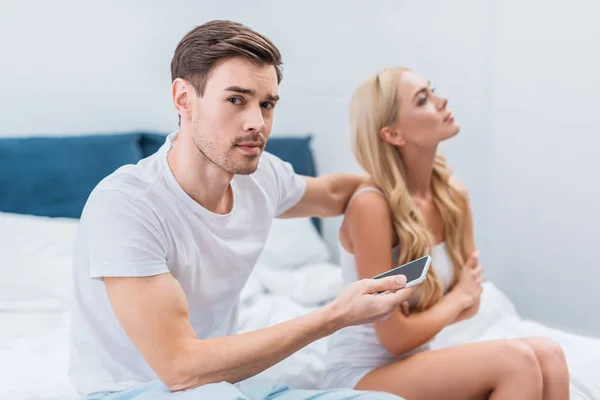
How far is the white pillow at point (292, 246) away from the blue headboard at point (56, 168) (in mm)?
614

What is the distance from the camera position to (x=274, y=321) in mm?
2258

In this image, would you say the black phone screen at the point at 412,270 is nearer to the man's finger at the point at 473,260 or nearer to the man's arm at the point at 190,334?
the man's arm at the point at 190,334

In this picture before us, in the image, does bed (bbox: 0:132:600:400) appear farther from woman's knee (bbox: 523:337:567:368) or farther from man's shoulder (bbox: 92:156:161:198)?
man's shoulder (bbox: 92:156:161:198)

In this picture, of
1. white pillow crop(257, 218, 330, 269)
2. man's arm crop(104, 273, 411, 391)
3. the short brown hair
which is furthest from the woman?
white pillow crop(257, 218, 330, 269)

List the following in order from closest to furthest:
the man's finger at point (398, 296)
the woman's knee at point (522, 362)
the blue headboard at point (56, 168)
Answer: the man's finger at point (398, 296) → the woman's knee at point (522, 362) → the blue headboard at point (56, 168)

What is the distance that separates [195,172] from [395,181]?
609mm

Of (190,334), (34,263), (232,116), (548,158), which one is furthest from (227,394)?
(548,158)

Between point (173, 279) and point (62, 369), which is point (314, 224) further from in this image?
point (173, 279)

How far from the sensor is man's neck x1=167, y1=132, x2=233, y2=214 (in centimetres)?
151

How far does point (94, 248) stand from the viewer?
4.39 ft

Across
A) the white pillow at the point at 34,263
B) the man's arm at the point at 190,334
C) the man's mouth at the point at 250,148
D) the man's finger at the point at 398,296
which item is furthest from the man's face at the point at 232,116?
the white pillow at the point at 34,263

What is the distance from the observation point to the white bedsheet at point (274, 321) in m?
1.78

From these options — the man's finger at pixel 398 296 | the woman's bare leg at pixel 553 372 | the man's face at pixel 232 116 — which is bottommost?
the woman's bare leg at pixel 553 372

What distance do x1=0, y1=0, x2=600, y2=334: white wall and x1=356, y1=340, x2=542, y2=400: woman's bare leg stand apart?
162cm
